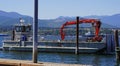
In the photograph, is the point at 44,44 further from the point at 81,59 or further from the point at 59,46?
the point at 81,59

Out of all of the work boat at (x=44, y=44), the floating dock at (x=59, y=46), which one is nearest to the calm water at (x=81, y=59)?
the floating dock at (x=59, y=46)

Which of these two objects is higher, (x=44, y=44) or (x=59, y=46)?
(x=44, y=44)

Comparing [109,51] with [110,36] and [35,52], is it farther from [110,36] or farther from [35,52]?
[35,52]

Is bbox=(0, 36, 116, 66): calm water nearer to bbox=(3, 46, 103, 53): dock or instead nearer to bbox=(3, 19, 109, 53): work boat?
bbox=(3, 46, 103, 53): dock

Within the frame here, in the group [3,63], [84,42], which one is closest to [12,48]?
[84,42]

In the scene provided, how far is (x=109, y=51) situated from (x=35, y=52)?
40.9 meters

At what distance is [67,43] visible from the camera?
56.9 meters

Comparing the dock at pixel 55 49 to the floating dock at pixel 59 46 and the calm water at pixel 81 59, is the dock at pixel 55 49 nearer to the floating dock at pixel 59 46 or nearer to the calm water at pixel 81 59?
Result: the floating dock at pixel 59 46

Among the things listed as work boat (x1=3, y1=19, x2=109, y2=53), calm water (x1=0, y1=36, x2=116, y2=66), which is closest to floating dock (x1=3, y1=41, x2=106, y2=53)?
work boat (x1=3, y1=19, x2=109, y2=53)

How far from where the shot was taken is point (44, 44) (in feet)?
193

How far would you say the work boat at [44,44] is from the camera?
5447 centimetres

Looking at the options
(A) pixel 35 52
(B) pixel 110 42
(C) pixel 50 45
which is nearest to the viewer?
(A) pixel 35 52

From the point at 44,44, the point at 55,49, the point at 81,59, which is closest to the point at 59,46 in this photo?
the point at 55,49

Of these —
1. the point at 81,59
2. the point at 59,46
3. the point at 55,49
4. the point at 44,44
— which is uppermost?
the point at 44,44
